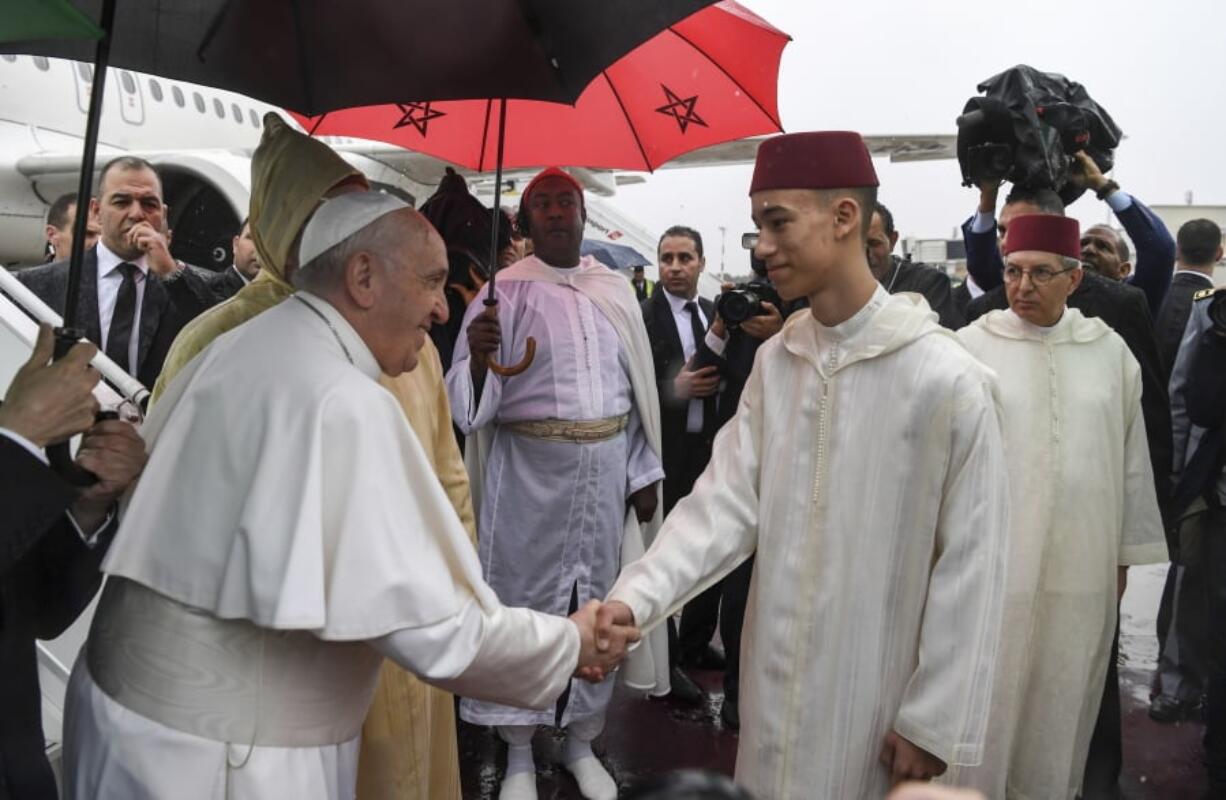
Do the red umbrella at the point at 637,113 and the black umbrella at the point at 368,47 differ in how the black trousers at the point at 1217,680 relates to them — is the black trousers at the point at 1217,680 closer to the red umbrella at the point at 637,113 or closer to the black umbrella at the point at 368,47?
the red umbrella at the point at 637,113

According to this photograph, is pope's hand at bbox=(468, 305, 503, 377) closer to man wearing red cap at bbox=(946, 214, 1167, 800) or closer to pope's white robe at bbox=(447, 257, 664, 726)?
pope's white robe at bbox=(447, 257, 664, 726)

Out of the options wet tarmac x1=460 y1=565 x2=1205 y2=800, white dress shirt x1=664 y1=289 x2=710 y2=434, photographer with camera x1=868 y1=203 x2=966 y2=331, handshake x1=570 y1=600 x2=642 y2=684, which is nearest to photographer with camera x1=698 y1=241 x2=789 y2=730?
wet tarmac x1=460 y1=565 x2=1205 y2=800

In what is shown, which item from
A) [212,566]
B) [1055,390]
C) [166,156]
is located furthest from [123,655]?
[166,156]

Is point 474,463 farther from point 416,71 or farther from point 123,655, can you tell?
point 123,655

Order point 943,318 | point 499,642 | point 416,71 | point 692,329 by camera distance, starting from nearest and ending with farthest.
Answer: point 499,642
point 416,71
point 943,318
point 692,329

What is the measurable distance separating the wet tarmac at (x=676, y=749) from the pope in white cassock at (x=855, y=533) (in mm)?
1921

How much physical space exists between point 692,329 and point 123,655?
4314 millimetres

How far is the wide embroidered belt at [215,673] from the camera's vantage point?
1.70m

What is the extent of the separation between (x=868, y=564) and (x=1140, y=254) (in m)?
2.79

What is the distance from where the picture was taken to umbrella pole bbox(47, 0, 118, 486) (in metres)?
1.91

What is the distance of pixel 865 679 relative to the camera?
7.29 ft

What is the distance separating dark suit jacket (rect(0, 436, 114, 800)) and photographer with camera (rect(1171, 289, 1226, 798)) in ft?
13.1

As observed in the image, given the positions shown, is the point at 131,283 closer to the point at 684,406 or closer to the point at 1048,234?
the point at 684,406

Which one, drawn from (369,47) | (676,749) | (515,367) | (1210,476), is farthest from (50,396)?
(1210,476)
